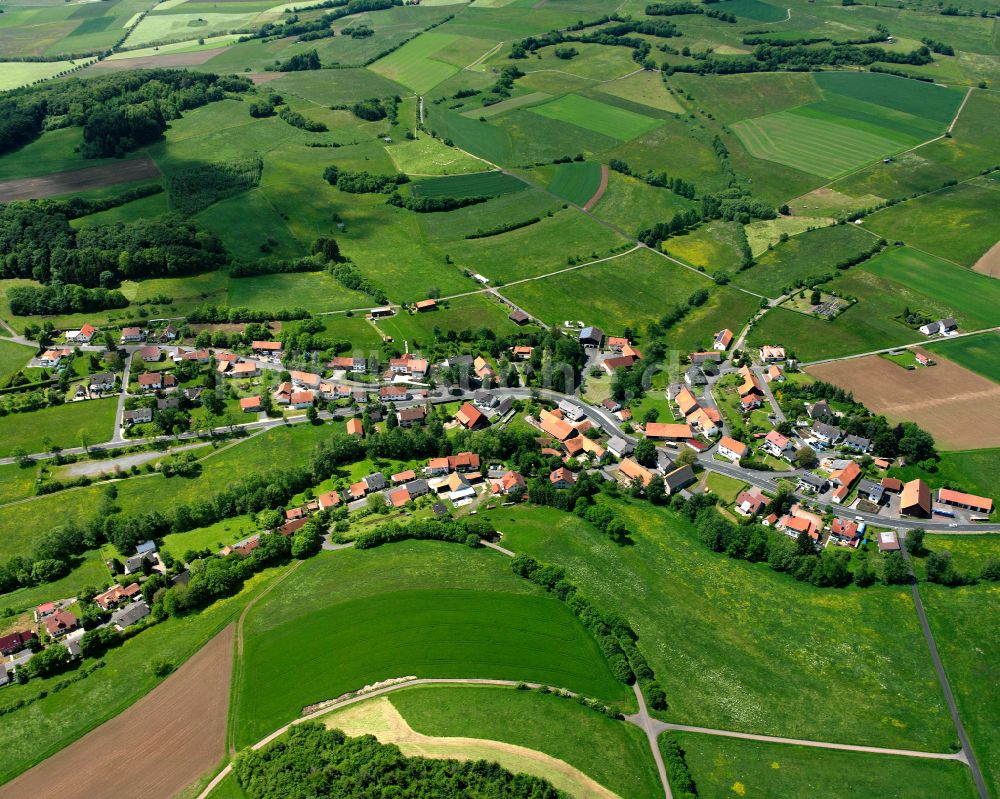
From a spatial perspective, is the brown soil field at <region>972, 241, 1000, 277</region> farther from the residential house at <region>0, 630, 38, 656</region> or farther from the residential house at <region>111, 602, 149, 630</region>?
the residential house at <region>0, 630, 38, 656</region>

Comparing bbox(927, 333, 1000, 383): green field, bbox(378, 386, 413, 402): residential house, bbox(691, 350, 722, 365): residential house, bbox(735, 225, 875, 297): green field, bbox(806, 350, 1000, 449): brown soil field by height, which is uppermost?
bbox(735, 225, 875, 297): green field

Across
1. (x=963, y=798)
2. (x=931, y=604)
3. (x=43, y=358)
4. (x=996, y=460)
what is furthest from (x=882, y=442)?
(x=43, y=358)

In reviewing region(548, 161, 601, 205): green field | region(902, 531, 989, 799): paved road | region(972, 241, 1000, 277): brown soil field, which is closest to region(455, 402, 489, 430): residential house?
region(902, 531, 989, 799): paved road

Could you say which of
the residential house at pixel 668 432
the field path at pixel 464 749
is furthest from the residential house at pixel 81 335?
the residential house at pixel 668 432

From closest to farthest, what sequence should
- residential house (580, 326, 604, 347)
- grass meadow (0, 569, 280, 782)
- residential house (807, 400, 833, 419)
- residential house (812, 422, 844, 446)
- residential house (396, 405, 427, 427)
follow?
1. grass meadow (0, 569, 280, 782)
2. residential house (812, 422, 844, 446)
3. residential house (807, 400, 833, 419)
4. residential house (396, 405, 427, 427)
5. residential house (580, 326, 604, 347)

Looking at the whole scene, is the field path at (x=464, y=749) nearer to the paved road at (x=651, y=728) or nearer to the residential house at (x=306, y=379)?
the paved road at (x=651, y=728)

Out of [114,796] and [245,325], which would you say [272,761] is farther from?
[245,325]

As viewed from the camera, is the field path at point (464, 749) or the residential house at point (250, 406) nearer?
the field path at point (464, 749)
